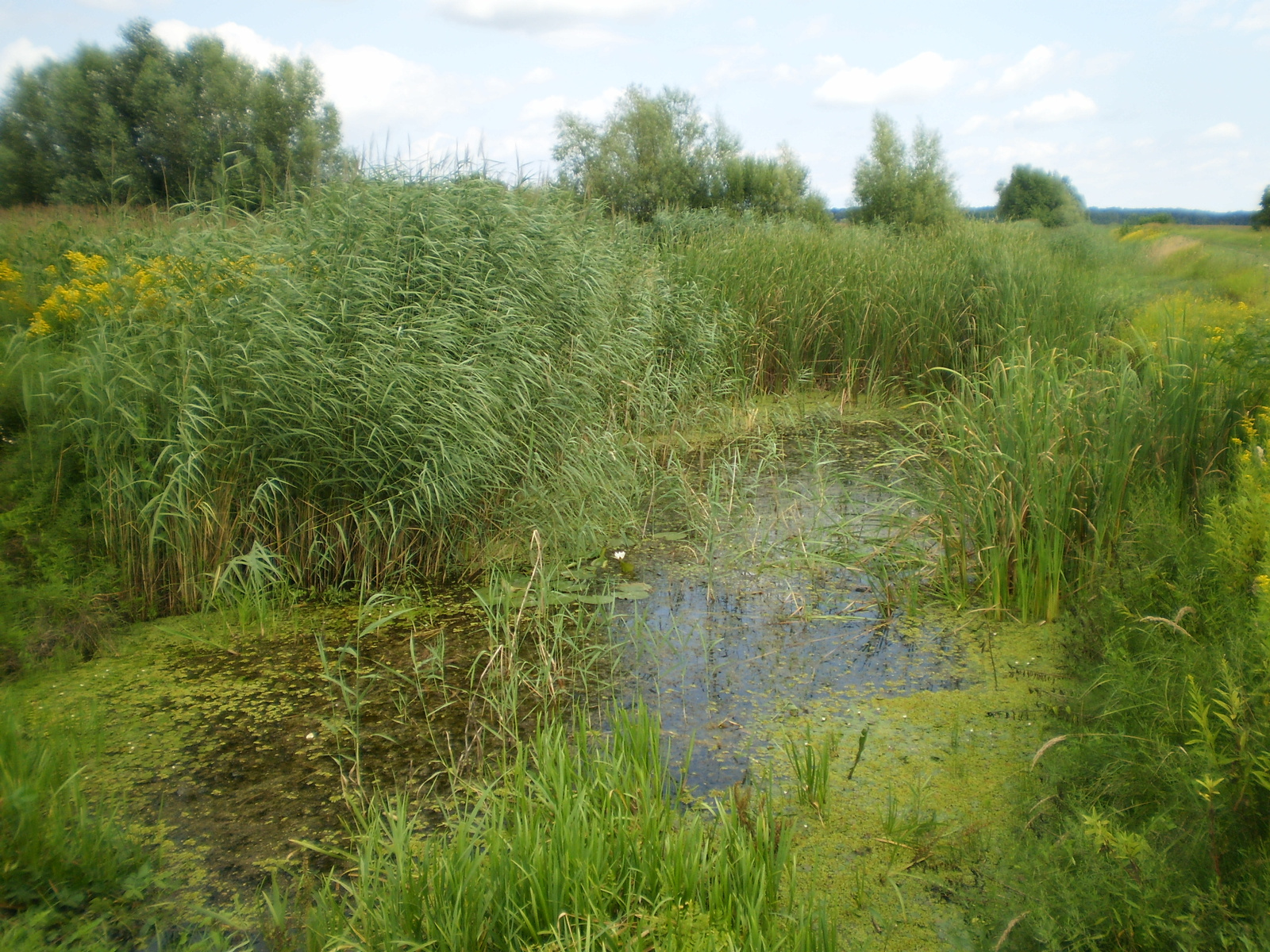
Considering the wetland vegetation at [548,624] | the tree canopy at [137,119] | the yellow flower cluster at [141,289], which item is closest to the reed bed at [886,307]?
the wetland vegetation at [548,624]

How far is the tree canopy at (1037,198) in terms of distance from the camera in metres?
25.7

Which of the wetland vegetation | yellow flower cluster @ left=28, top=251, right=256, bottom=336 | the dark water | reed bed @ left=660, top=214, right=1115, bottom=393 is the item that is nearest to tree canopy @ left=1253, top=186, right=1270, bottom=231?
reed bed @ left=660, top=214, right=1115, bottom=393

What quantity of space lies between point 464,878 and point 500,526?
8.60 ft

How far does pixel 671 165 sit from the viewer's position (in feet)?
78.2

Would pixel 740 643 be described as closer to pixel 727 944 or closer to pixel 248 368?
pixel 727 944

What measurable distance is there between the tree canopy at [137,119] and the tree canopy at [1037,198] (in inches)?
810

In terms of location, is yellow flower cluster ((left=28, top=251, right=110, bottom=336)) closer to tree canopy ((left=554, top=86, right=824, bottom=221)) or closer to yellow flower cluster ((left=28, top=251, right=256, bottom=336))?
yellow flower cluster ((left=28, top=251, right=256, bottom=336))

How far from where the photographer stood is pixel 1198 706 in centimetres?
174

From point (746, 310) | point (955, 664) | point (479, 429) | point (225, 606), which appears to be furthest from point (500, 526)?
point (746, 310)

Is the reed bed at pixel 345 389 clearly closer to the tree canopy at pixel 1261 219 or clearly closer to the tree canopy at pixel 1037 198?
the tree canopy at pixel 1261 219

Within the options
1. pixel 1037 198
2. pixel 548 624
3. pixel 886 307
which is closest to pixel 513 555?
pixel 548 624

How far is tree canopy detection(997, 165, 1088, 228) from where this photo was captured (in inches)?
1011

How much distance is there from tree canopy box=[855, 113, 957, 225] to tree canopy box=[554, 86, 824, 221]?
1657 mm

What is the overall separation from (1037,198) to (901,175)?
7.40 meters
